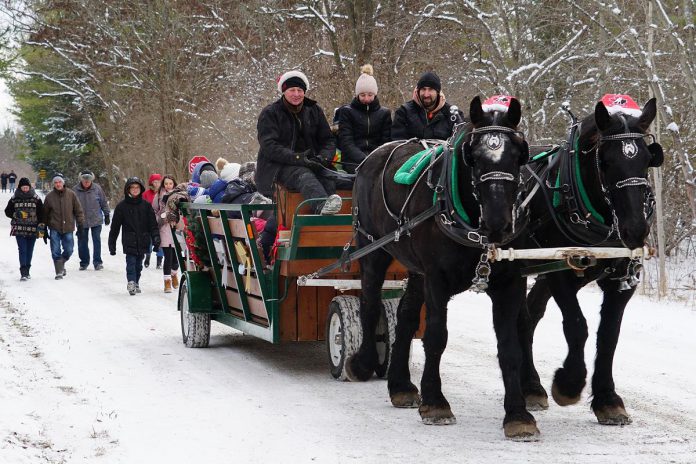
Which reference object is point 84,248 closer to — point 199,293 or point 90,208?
point 90,208

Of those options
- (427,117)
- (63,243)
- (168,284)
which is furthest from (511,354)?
(63,243)

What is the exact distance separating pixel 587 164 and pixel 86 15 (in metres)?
26.8

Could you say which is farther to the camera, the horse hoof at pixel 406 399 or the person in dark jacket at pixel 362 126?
the person in dark jacket at pixel 362 126

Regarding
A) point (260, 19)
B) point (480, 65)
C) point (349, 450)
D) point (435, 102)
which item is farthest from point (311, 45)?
point (349, 450)

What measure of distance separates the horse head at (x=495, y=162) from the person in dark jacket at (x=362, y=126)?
2972 mm

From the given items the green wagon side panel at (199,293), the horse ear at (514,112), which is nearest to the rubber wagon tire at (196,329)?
the green wagon side panel at (199,293)

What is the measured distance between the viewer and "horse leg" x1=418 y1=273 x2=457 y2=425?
20.3 feet

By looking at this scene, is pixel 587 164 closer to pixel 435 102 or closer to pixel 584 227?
pixel 584 227

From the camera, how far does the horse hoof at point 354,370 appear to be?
7.64 meters

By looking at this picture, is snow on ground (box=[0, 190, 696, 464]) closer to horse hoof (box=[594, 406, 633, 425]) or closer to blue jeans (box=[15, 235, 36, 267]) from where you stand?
horse hoof (box=[594, 406, 633, 425])

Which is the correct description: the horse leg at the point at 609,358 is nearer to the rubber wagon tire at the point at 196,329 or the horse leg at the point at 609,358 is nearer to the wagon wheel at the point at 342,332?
the wagon wheel at the point at 342,332

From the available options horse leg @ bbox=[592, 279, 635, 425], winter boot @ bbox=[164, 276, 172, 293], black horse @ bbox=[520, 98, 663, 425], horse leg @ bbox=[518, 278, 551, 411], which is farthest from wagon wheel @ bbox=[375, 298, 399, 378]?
winter boot @ bbox=[164, 276, 172, 293]

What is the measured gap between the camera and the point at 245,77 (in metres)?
24.0

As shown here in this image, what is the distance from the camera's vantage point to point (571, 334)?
6.23 meters
